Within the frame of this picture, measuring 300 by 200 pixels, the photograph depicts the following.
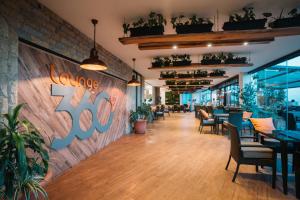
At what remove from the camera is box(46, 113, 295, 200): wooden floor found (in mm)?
2688

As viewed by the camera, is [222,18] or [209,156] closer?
[222,18]

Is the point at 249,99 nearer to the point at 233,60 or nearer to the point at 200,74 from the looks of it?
the point at 200,74

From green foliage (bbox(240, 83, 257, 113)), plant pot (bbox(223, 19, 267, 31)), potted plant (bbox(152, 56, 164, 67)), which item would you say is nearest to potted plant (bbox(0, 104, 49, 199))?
plant pot (bbox(223, 19, 267, 31))

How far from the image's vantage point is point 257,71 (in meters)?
8.68

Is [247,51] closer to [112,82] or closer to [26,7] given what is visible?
[112,82]

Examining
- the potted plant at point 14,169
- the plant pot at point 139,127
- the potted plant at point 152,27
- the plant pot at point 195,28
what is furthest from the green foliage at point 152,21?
the plant pot at point 139,127

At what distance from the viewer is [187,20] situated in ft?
11.5

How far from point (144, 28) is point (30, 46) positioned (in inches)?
74.0

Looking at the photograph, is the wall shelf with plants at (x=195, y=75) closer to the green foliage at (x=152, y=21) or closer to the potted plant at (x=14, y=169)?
the green foliage at (x=152, y=21)

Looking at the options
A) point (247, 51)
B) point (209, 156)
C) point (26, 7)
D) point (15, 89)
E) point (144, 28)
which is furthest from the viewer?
point (247, 51)

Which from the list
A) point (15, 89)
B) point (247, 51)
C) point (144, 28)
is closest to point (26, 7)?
point (15, 89)

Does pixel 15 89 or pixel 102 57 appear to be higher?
pixel 102 57

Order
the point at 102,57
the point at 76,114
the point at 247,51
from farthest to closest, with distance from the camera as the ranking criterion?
the point at 247,51
the point at 102,57
the point at 76,114

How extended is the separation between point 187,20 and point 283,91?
18.2 ft
